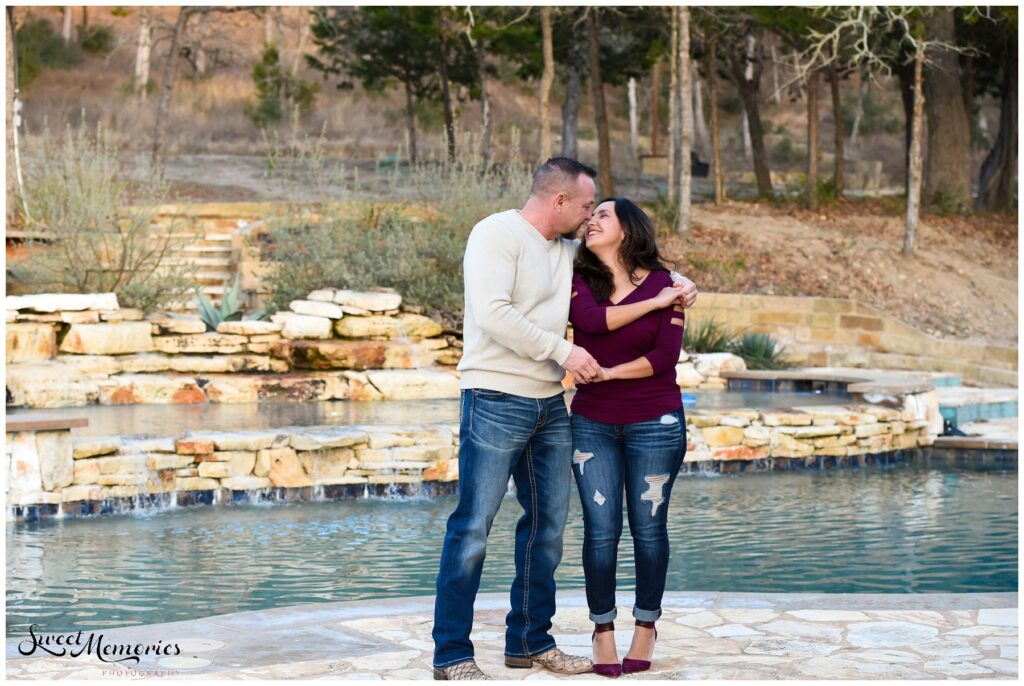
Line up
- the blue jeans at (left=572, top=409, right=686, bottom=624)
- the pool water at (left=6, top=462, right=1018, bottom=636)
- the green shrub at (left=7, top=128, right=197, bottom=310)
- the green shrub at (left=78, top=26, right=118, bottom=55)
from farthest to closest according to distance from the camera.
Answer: the green shrub at (left=78, top=26, right=118, bottom=55) < the green shrub at (left=7, top=128, right=197, bottom=310) < the pool water at (left=6, top=462, right=1018, bottom=636) < the blue jeans at (left=572, top=409, right=686, bottom=624)

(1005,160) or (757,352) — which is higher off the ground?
(1005,160)

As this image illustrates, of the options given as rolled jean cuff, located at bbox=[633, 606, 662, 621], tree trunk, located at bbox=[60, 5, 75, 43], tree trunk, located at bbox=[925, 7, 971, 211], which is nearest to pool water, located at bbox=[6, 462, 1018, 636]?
rolled jean cuff, located at bbox=[633, 606, 662, 621]

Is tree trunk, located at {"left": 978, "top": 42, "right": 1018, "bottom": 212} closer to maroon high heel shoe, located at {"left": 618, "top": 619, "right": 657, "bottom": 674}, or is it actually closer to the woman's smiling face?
the woman's smiling face

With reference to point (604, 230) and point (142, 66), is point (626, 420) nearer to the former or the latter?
point (604, 230)

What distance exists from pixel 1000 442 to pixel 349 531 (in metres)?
5.40

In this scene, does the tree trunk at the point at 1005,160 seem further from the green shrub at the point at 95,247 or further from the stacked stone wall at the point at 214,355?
the green shrub at the point at 95,247

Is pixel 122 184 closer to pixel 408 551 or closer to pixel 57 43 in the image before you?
pixel 408 551

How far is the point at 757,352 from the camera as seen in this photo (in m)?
13.4

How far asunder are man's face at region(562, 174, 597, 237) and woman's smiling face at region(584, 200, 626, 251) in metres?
0.08

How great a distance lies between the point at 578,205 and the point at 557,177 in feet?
0.36

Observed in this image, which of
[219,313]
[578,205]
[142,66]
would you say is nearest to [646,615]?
[578,205]

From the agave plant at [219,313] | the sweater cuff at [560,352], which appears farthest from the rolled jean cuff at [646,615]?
the agave plant at [219,313]

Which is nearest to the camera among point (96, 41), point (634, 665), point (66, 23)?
point (634, 665)

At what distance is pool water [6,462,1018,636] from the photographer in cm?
550
